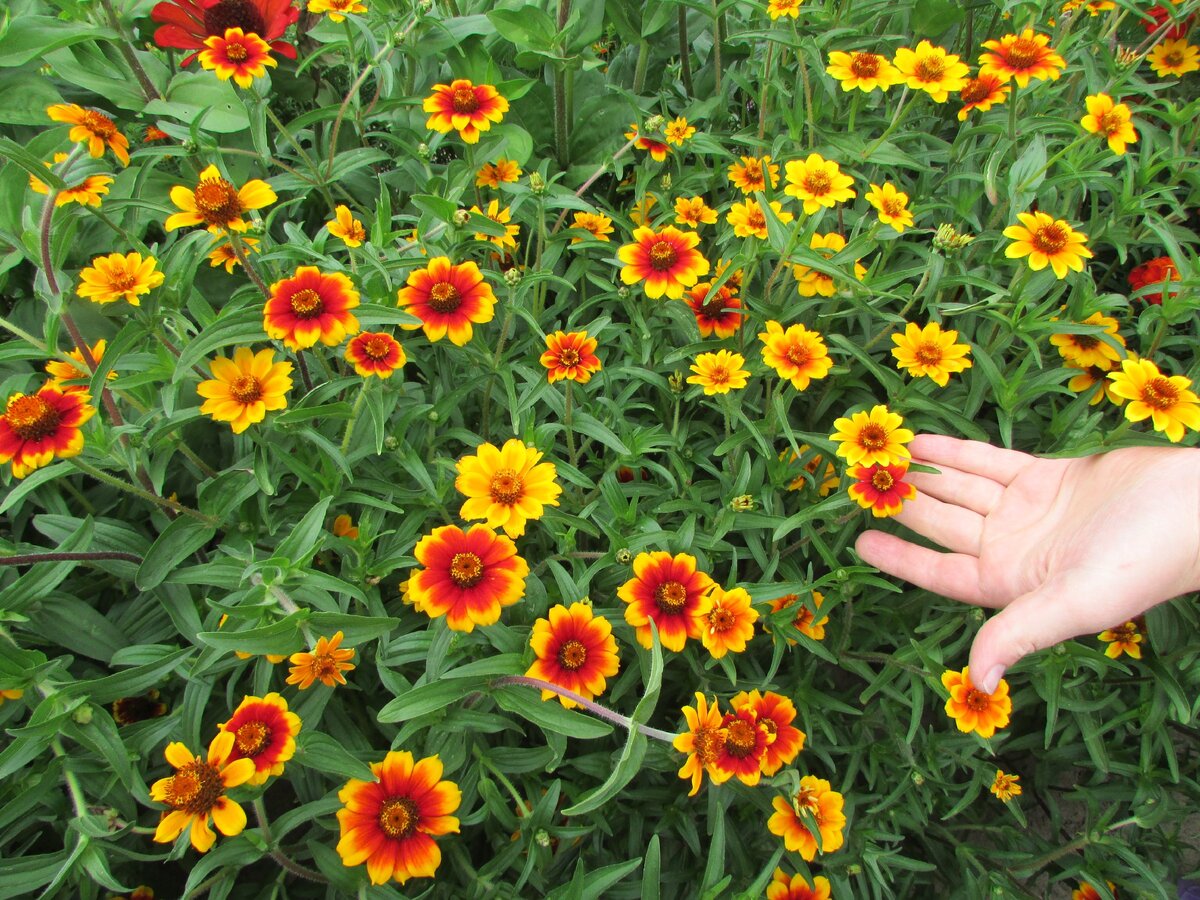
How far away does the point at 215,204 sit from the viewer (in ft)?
4.39

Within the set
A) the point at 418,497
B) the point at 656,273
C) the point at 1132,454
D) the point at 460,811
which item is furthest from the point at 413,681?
the point at 1132,454

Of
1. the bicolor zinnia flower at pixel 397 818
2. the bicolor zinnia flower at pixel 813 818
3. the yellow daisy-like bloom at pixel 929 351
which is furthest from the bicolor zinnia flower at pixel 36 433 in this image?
the yellow daisy-like bloom at pixel 929 351

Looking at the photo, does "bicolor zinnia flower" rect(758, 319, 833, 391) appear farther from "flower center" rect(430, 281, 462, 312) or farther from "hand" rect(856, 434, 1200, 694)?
"flower center" rect(430, 281, 462, 312)

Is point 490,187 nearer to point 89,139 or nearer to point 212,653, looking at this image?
point 89,139

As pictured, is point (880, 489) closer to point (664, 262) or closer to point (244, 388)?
point (664, 262)

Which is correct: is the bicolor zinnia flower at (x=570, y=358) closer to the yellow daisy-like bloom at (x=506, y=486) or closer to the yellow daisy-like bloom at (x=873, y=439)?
the yellow daisy-like bloom at (x=506, y=486)

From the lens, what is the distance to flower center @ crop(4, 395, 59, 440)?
1.21 m

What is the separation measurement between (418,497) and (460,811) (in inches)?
26.0

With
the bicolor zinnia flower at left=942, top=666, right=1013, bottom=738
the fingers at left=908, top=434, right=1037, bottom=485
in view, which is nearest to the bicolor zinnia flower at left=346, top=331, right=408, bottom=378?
the fingers at left=908, top=434, right=1037, bottom=485

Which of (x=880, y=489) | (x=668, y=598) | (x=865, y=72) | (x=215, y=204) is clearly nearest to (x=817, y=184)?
(x=865, y=72)

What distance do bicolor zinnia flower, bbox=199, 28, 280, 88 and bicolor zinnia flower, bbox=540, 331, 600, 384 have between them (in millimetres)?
907

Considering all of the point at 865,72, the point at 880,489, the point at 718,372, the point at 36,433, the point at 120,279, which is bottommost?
the point at 880,489

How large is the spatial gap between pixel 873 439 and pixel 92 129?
6.31 feet

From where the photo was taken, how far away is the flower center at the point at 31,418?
47.5 inches
